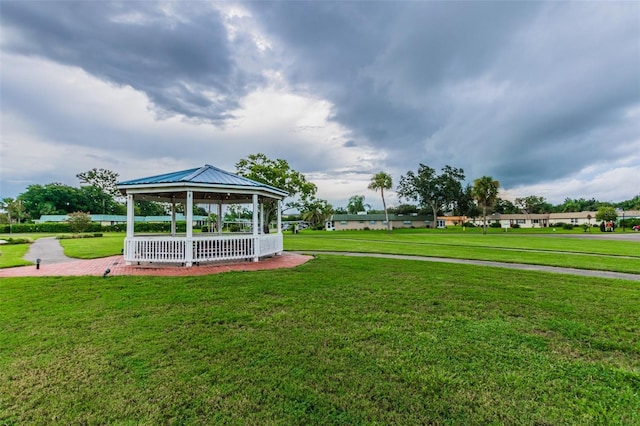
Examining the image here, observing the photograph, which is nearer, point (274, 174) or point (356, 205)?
point (274, 174)

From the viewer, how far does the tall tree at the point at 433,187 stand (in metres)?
63.2

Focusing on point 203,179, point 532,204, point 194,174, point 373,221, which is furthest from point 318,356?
point 532,204

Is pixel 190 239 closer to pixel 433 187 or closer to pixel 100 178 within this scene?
pixel 433 187

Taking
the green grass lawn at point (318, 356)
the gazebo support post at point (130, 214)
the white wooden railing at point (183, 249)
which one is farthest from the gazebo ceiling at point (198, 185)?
the green grass lawn at point (318, 356)

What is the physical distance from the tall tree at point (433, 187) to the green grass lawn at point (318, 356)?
5996cm

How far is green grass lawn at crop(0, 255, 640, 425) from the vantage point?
251 centimetres

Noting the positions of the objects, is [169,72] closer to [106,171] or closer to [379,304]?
[379,304]

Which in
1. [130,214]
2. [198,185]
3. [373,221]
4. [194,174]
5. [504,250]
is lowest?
[504,250]

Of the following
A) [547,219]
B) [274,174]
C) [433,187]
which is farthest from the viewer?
[547,219]

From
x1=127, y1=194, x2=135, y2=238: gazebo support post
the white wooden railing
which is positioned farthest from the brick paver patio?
x1=127, y1=194, x2=135, y2=238: gazebo support post

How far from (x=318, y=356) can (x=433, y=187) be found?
65.4 m

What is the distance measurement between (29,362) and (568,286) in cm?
1054

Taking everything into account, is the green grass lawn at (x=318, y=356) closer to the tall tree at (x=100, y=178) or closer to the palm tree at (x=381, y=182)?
the palm tree at (x=381, y=182)

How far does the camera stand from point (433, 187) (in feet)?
208
